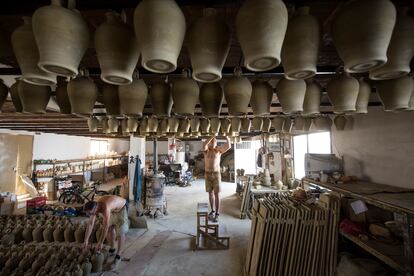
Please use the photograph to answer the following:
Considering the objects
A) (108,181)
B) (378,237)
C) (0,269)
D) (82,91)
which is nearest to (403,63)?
(82,91)

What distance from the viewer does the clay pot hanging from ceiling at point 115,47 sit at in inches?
26.0

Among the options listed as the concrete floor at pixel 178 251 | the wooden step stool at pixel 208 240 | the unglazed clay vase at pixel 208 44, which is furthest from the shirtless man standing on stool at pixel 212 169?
the unglazed clay vase at pixel 208 44

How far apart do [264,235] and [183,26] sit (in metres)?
2.56

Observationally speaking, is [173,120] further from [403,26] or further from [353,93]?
[403,26]

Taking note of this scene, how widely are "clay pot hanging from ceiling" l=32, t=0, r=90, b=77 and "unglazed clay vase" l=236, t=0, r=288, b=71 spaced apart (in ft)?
1.49

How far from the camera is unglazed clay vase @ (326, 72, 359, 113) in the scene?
0.91 m

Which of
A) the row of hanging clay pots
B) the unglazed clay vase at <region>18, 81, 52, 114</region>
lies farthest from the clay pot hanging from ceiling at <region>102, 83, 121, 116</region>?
the row of hanging clay pots

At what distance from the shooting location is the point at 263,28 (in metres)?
0.56

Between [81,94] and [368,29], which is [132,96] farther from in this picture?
[368,29]

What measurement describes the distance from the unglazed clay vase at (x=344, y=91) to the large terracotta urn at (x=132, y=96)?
781 mm

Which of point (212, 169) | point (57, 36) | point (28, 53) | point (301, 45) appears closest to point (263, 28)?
point (301, 45)

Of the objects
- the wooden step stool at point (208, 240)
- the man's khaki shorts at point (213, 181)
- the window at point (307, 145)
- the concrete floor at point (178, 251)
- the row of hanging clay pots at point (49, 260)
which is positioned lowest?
the concrete floor at point (178, 251)

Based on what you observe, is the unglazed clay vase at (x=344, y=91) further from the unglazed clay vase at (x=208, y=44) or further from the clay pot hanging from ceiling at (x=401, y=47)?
the unglazed clay vase at (x=208, y=44)

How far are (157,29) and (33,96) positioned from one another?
72 cm
